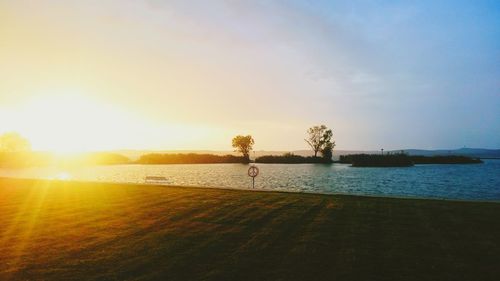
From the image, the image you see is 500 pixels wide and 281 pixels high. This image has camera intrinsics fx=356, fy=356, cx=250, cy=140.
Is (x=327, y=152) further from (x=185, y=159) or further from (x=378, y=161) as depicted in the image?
(x=185, y=159)

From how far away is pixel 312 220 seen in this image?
16938 millimetres

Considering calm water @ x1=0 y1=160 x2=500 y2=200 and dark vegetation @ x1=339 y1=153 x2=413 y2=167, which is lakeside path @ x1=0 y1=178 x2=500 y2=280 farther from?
dark vegetation @ x1=339 y1=153 x2=413 y2=167

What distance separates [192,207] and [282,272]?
33.1ft

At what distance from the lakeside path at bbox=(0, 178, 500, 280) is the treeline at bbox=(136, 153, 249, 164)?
145 m

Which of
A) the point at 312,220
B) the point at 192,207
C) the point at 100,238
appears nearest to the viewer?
the point at 100,238

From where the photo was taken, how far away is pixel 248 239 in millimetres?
14094

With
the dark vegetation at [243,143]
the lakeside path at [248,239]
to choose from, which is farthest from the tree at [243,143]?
the lakeside path at [248,239]

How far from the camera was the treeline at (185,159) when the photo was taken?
16475 centimetres

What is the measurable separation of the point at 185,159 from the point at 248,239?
516 feet

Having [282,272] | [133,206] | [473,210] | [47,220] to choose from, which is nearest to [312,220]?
[282,272]

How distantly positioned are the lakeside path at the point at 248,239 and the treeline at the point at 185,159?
476 feet

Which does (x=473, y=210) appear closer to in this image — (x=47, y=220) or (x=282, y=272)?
(x=282, y=272)

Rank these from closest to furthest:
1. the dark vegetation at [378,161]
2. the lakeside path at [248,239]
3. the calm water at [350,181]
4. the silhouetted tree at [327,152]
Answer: the lakeside path at [248,239] < the calm water at [350,181] < the dark vegetation at [378,161] < the silhouetted tree at [327,152]

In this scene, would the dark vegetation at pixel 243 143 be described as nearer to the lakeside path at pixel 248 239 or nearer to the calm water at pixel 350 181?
the calm water at pixel 350 181
